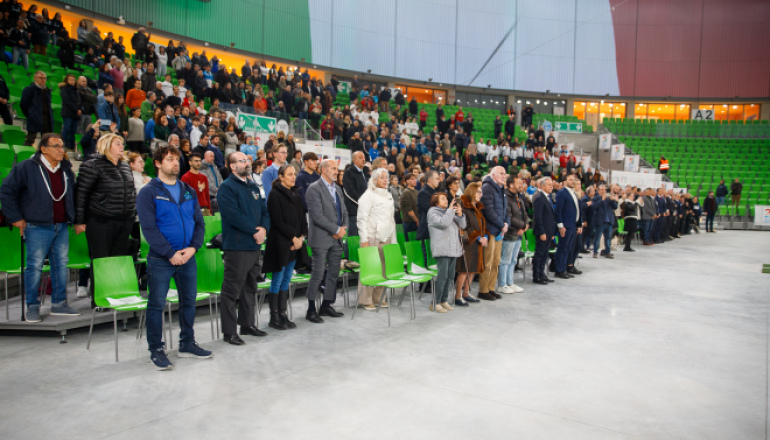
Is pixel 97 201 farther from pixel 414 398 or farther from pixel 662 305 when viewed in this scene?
pixel 662 305

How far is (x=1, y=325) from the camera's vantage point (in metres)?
4.84

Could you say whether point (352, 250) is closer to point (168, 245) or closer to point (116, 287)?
point (116, 287)

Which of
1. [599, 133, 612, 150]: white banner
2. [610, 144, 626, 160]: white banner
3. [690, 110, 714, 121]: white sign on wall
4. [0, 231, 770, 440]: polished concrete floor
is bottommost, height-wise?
[0, 231, 770, 440]: polished concrete floor

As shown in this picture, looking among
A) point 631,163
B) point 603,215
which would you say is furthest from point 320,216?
point 631,163

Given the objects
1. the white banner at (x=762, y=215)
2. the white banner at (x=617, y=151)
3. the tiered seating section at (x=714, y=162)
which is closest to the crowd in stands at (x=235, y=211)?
the white banner at (x=762, y=215)

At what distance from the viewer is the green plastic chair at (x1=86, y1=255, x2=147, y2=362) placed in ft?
14.6

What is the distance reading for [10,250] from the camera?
17.6 ft

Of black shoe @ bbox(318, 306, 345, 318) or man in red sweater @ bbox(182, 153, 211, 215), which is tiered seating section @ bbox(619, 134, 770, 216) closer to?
black shoe @ bbox(318, 306, 345, 318)

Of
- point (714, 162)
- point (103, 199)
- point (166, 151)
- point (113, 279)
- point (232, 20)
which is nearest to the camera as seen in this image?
point (166, 151)

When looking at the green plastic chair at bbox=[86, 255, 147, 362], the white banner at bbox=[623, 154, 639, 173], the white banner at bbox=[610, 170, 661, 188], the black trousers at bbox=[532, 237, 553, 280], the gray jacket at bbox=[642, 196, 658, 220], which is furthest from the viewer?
the white banner at bbox=[623, 154, 639, 173]

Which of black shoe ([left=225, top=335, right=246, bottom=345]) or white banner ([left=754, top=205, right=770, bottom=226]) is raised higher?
white banner ([left=754, top=205, right=770, bottom=226])

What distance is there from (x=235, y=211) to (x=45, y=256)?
1.93m

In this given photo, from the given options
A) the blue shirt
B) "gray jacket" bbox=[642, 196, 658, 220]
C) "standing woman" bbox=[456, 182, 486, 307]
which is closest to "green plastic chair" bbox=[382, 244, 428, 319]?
"standing woman" bbox=[456, 182, 486, 307]

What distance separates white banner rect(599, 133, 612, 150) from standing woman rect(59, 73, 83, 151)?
24072 mm
